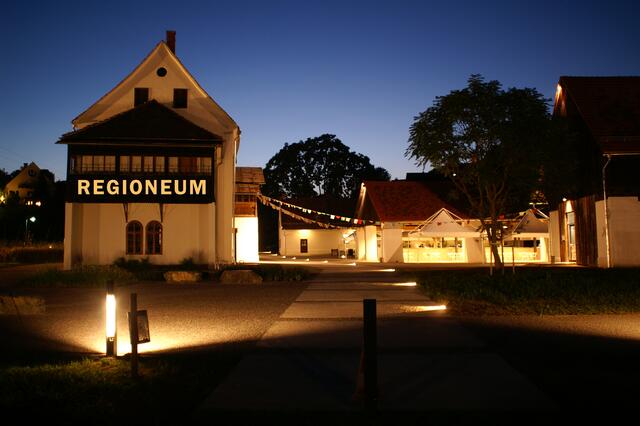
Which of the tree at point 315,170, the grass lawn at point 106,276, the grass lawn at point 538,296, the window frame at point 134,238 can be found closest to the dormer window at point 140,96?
the window frame at point 134,238

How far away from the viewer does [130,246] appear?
28.5m

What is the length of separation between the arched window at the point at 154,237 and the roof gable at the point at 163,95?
5.91 metres

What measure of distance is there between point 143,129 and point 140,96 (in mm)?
3507

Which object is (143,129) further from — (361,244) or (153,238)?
(361,244)

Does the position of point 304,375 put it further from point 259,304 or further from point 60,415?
point 259,304

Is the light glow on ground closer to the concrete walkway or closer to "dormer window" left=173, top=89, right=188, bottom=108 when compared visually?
the concrete walkway

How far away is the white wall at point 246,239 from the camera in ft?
112

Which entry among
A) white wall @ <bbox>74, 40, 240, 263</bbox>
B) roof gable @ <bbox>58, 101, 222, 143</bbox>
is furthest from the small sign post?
white wall @ <bbox>74, 40, 240, 263</bbox>

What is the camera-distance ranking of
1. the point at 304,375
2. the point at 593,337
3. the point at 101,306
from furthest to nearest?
the point at 101,306 → the point at 593,337 → the point at 304,375

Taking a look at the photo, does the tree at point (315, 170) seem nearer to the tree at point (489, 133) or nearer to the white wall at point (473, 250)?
the white wall at point (473, 250)

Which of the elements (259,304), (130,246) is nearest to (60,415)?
(259,304)

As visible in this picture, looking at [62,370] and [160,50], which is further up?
[160,50]

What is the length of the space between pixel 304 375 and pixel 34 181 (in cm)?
8259

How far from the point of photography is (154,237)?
28609 mm
